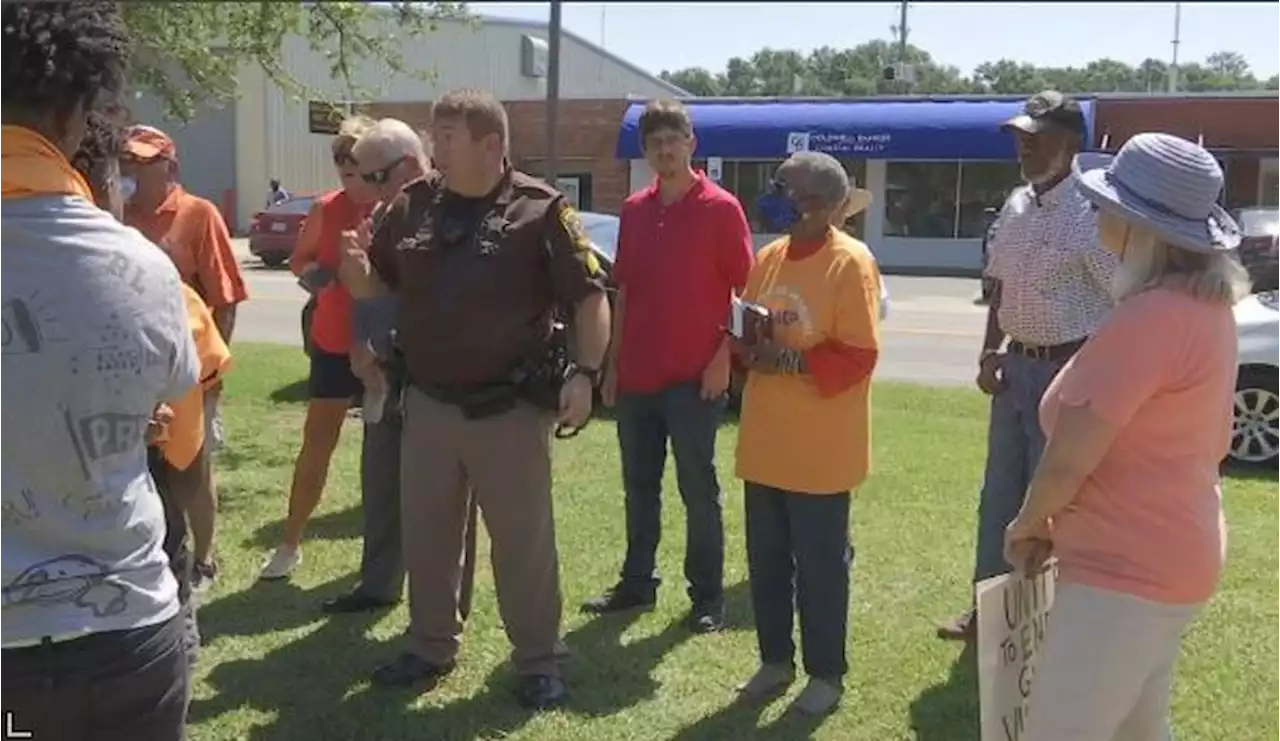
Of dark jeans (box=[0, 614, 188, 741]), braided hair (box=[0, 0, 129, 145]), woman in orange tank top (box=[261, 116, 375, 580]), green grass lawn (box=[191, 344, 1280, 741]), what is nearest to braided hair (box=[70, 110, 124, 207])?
braided hair (box=[0, 0, 129, 145])

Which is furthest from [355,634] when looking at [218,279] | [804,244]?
[804,244]

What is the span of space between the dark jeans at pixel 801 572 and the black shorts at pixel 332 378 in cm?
201

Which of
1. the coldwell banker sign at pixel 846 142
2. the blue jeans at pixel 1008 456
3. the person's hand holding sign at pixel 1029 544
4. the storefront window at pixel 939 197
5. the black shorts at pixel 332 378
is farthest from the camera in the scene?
the storefront window at pixel 939 197

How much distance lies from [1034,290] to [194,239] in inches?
128

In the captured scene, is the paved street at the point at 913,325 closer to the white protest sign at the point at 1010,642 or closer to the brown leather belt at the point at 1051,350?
the brown leather belt at the point at 1051,350

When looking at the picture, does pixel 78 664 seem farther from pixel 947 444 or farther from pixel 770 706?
pixel 947 444

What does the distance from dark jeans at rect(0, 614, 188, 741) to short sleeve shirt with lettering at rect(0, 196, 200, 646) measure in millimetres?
34

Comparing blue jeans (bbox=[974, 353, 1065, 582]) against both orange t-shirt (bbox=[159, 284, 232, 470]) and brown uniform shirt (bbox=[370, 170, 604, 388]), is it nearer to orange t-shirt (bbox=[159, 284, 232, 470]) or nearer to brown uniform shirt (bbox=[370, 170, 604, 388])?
brown uniform shirt (bbox=[370, 170, 604, 388])

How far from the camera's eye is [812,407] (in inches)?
171

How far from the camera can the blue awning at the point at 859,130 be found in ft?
91.8

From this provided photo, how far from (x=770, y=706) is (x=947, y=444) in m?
4.99

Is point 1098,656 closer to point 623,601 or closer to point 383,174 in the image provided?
point 623,601

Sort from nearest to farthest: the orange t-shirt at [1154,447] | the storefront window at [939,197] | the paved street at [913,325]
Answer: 1. the orange t-shirt at [1154,447]
2. the paved street at [913,325]
3. the storefront window at [939,197]

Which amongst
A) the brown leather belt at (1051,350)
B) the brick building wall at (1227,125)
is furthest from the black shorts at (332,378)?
the brick building wall at (1227,125)
